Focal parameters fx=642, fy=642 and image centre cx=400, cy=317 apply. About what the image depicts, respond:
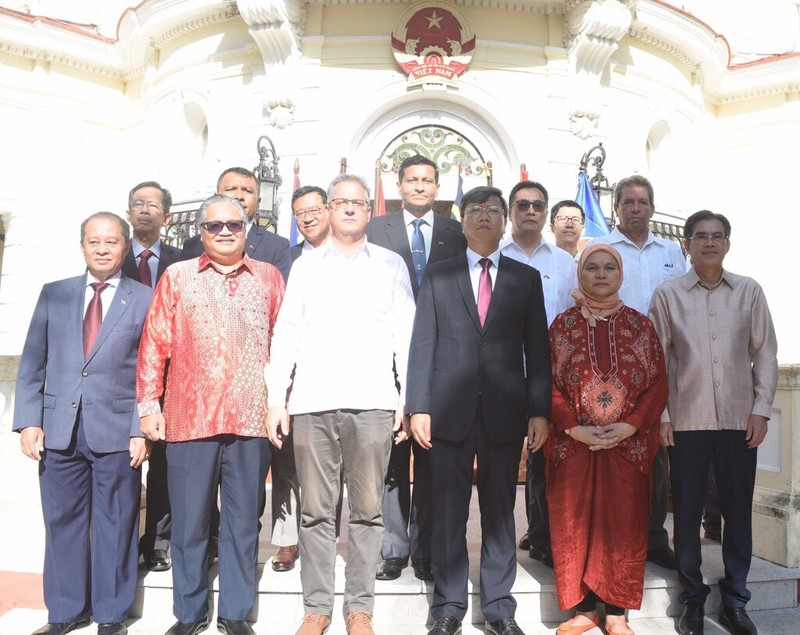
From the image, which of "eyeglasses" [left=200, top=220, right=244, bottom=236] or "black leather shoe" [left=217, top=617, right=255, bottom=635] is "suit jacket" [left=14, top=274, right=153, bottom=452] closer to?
"eyeglasses" [left=200, top=220, right=244, bottom=236]

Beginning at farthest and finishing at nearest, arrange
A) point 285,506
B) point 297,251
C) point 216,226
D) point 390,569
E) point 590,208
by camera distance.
Result: 1. point 590,208
2. point 297,251
3. point 285,506
4. point 390,569
5. point 216,226

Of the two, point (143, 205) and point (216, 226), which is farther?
point (143, 205)

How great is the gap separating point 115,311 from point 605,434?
2500 mm

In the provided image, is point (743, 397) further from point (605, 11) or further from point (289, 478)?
point (605, 11)

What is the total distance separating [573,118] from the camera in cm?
1012

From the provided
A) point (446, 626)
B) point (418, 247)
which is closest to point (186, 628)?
point (446, 626)

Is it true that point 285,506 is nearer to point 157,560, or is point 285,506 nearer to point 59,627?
point 157,560

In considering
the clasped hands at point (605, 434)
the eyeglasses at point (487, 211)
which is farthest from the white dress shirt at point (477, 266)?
the clasped hands at point (605, 434)

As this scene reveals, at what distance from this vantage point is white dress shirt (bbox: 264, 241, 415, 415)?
2969mm

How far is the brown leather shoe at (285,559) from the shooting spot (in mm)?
3535

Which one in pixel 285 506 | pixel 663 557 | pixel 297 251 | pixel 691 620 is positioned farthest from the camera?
pixel 297 251

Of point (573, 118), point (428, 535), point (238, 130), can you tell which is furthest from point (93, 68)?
point (428, 535)

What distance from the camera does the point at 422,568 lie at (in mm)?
3506

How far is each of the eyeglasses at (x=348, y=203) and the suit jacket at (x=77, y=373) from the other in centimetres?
A: 113
